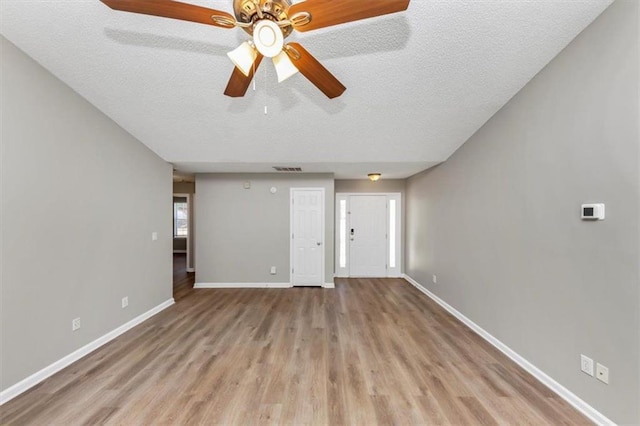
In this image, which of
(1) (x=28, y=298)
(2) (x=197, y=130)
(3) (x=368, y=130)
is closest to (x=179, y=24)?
(2) (x=197, y=130)

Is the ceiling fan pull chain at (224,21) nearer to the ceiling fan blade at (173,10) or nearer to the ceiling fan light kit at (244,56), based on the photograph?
the ceiling fan blade at (173,10)

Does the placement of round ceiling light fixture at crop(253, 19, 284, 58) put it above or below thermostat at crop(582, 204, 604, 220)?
above

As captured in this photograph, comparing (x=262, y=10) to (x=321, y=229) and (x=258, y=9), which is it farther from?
(x=321, y=229)

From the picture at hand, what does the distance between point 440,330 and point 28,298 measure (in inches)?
159

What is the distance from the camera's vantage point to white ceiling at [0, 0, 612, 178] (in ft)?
6.00

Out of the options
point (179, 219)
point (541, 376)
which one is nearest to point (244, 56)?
point (541, 376)

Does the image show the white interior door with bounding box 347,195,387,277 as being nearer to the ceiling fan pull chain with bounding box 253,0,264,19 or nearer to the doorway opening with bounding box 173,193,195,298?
the doorway opening with bounding box 173,193,195,298

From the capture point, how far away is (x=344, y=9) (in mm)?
1202

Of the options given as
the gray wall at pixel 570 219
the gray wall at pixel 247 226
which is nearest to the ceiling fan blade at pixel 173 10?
the gray wall at pixel 570 219

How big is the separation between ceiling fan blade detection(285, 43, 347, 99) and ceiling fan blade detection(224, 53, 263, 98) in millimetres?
267

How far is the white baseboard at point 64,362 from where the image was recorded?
1.98 meters

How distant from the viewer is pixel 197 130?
3205 mm

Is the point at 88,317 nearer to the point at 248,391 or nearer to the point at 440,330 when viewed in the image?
the point at 248,391

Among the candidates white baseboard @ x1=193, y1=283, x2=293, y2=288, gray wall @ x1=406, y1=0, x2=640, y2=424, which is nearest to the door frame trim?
white baseboard @ x1=193, y1=283, x2=293, y2=288
